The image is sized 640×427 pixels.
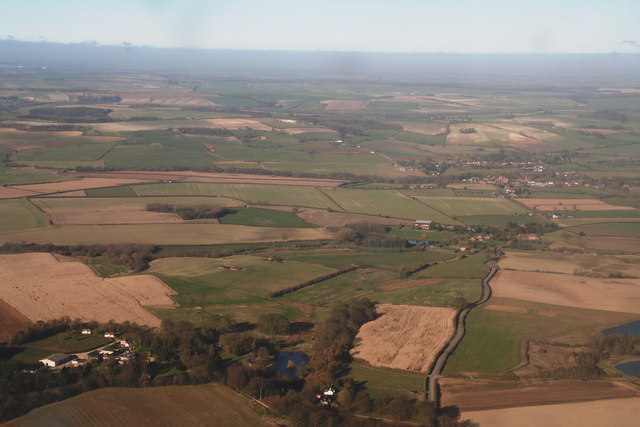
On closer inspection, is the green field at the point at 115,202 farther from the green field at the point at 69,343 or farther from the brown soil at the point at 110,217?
the green field at the point at 69,343

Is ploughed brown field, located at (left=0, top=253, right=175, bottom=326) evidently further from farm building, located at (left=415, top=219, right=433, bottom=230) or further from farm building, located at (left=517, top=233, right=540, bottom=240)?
farm building, located at (left=517, top=233, right=540, bottom=240)

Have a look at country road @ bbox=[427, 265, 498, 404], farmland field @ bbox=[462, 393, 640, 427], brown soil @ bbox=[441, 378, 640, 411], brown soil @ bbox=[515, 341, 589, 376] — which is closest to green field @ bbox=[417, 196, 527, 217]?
country road @ bbox=[427, 265, 498, 404]

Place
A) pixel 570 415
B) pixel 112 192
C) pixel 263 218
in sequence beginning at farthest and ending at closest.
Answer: pixel 112 192 → pixel 263 218 → pixel 570 415

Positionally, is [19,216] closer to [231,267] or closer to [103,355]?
[231,267]

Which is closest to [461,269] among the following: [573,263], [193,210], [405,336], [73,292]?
[573,263]

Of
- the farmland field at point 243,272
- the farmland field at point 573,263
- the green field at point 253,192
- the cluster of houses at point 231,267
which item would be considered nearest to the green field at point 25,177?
the green field at point 253,192

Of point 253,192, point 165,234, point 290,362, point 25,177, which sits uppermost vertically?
point 25,177

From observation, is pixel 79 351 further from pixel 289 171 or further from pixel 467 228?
pixel 289 171

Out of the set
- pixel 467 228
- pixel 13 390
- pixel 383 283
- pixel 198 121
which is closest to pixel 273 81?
pixel 198 121
